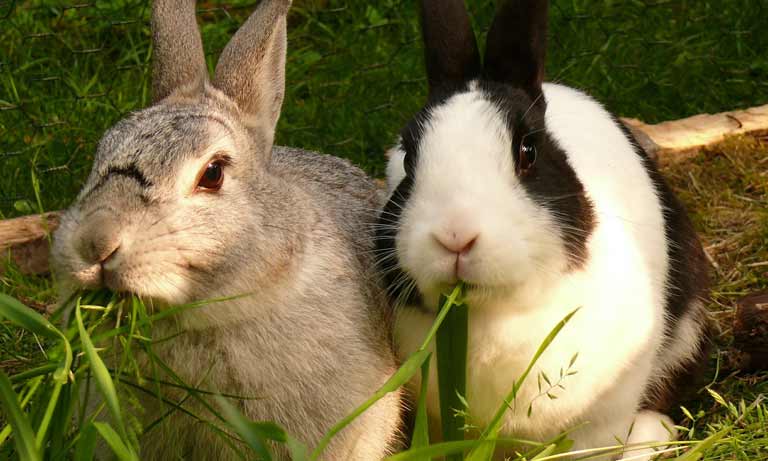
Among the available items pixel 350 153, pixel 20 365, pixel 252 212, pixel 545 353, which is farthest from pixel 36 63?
pixel 545 353

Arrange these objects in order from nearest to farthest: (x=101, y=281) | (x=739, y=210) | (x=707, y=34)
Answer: (x=101, y=281), (x=739, y=210), (x=707, y=34)

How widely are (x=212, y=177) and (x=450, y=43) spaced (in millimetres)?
802

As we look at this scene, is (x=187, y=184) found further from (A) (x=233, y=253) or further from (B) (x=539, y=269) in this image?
(B) (x=539, y=269)

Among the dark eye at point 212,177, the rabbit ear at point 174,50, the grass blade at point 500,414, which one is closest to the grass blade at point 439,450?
Result: the grass blade at point 500,414

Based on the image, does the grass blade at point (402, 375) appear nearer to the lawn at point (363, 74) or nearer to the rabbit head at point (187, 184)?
the rabbit head at point (187, 184)

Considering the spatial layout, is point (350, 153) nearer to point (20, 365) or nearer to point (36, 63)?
point (36, 63)

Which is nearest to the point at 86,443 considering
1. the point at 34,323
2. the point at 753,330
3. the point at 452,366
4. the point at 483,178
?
the point at 34,323

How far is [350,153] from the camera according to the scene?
16.9ft

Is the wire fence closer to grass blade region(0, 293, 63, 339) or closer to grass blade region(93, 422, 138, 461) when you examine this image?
grass blade region(0, 293, 63, 339)

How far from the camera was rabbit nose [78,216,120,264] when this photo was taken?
2.54 meters

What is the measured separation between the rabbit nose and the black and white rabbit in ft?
2.29

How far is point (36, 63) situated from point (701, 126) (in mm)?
2912

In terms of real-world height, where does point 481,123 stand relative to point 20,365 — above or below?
above

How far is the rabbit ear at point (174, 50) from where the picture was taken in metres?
3.26
